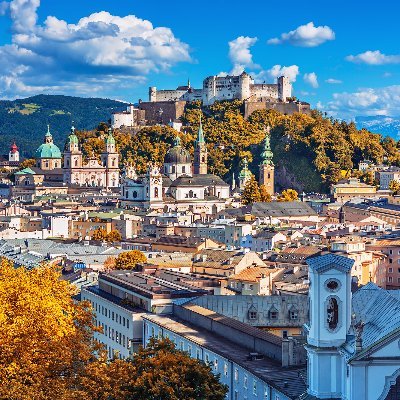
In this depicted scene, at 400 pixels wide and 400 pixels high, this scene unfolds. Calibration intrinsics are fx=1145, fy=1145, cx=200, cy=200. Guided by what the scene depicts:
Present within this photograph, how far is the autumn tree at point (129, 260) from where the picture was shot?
73.6m

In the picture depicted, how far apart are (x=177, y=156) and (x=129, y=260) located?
8773 centimetres

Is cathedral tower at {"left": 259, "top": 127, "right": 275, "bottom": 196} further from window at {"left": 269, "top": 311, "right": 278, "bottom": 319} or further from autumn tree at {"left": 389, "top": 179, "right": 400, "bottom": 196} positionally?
window at {"left": 269, "top": 311, "right": 278, "bottom": 319}

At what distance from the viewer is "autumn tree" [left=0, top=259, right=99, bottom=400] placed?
3481 centimetres

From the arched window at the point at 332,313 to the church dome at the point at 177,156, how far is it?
13225 cm

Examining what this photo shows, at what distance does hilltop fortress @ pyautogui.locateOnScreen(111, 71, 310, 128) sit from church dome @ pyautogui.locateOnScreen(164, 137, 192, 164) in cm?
2472

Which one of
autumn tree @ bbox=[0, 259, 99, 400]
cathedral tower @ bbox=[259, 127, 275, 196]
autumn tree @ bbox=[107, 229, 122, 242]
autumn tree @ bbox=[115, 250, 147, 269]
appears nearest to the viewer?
autumn tree @ bbox=[0, 259, 99, 400]

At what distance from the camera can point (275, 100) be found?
19112cm

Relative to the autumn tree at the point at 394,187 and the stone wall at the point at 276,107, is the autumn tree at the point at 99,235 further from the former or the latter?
the stone wall at the point at 276,107

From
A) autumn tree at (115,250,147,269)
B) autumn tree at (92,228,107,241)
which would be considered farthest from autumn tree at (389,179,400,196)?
autumn tree at (115,250,147,269)

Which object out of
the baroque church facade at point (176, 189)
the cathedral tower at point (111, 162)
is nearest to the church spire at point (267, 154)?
the baroque church facade at point (176, 189)

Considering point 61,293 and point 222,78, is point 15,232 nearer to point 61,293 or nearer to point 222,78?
point 61,293

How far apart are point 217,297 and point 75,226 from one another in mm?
73960

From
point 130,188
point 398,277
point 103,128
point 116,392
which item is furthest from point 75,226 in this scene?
point 116,392

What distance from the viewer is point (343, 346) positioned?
29.6m
